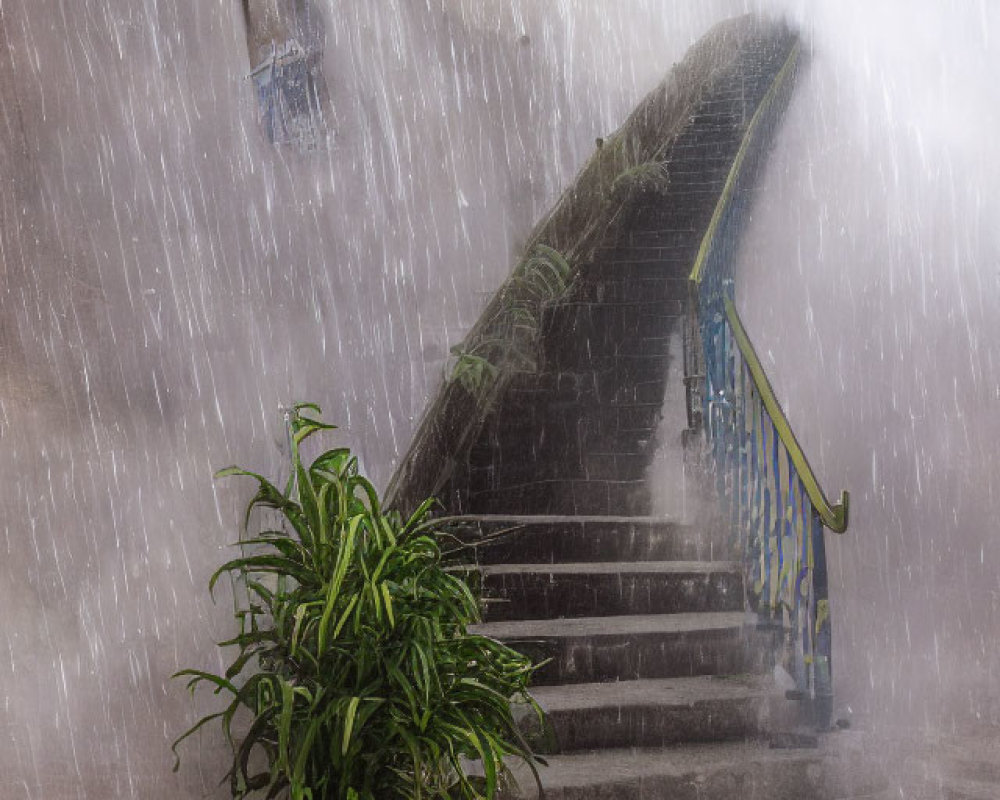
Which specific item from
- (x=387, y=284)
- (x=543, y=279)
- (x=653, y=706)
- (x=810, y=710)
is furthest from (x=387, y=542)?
(x=543, y=279)

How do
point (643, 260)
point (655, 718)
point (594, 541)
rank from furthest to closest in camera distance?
point (643, 260) < point (594, 541) < point (655, 718)

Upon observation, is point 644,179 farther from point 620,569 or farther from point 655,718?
point 655,718

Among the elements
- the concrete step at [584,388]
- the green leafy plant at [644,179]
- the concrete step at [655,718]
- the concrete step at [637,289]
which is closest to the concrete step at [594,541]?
the concrete step at [655,718]

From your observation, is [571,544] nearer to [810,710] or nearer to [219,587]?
[810,710]

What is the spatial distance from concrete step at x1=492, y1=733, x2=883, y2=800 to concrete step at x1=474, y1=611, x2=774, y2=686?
0.33 meters

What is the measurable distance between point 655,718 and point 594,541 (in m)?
0.92

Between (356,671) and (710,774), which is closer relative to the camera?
(356,671)

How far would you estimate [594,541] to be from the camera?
3.83 meters

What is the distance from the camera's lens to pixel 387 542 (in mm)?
2393

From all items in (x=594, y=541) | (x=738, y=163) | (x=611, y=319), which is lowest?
(x=594, y=541)

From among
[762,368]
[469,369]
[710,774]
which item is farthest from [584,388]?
[710,774]

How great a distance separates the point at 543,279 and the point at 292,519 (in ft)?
8.99

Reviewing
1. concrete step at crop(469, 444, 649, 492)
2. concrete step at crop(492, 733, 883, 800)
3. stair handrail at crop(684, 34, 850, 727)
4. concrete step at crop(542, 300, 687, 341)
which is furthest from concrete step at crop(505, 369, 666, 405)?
concrete step at crop(492, 733, 883, 800)

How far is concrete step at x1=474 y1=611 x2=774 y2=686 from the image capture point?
3252 millimetres
